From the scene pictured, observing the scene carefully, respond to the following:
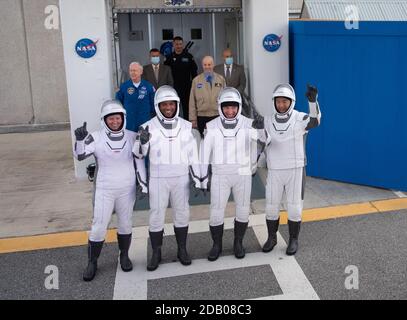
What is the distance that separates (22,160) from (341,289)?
22.8 feet

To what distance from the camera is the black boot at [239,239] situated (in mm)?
4734

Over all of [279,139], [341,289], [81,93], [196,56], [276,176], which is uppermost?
[196,56]

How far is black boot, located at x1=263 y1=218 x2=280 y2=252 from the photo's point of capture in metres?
4.85

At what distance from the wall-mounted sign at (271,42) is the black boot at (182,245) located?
13.0 feet

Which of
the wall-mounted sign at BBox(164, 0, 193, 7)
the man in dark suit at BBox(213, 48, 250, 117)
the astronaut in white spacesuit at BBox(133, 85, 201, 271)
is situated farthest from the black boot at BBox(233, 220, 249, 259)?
the wall-mounted sign at BBox(164, 0, 193, 7)

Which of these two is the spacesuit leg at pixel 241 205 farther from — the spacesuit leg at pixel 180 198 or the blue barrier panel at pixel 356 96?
the blue barrier panel at pixel 356 96

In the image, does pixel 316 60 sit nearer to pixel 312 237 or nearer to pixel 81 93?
pixel 312 237

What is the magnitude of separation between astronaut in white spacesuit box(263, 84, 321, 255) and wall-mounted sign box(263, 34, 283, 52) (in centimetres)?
297

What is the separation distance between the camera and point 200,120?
6859mm

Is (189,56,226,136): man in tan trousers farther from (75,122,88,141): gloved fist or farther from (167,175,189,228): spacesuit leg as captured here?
(75,122,88,141): gloved fist

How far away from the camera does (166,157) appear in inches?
171

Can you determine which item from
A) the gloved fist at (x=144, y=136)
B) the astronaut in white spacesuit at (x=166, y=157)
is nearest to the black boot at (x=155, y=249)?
the astronaut in white spacesuit at (x=166, y=157)
